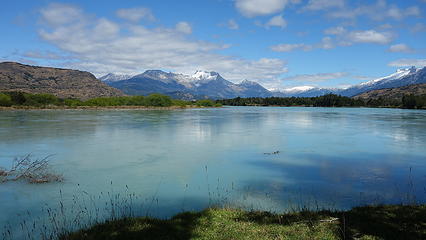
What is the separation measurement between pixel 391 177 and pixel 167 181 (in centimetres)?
984


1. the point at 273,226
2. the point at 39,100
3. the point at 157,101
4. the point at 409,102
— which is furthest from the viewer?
the point at 157,101

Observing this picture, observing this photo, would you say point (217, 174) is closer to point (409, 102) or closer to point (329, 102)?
point (409, 102)

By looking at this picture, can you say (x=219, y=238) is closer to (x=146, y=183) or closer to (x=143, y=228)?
(x=143, y=228)

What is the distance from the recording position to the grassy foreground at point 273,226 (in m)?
6.53

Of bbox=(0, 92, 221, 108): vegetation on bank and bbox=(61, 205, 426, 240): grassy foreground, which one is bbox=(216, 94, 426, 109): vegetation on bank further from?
bbox=(61, 205, 426, 240): grassy foreground

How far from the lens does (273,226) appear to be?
708cm

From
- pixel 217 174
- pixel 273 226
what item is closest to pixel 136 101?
pixel 217 174

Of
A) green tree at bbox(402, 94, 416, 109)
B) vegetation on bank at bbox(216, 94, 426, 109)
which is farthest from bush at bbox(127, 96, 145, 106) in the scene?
green tree at bbox(402, 94, 416, 109)

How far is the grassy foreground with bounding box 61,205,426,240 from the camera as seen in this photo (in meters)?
6.53

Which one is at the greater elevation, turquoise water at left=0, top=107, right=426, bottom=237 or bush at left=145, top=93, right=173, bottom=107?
bush at left=145, top=93, right=173, bottom=107

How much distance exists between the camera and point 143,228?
7.04 metres

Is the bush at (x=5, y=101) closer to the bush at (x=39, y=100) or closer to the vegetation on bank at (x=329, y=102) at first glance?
the bush at (x=39, y=100)

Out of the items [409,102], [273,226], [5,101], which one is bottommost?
[273,226]

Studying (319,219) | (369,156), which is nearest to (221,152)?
(369,156)
